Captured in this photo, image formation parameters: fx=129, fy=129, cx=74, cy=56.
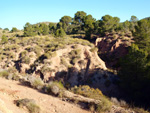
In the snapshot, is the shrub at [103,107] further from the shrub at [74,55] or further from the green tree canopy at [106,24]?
the green tree canopy at [106,24]

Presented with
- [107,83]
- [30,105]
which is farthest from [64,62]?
[30,105]

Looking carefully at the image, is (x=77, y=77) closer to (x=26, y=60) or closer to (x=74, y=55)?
(x=74, y=55)

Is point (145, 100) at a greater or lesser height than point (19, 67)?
lesser

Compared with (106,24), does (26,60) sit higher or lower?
lower

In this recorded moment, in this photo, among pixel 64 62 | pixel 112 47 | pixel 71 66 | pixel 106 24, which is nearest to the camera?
pixel 71 66

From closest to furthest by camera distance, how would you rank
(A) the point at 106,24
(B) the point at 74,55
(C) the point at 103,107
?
(C) the point at 103,107
(B) the point at 74,55
(A) the point at 106,24

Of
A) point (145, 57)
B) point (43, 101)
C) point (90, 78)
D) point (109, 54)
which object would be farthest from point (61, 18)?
point (43, 101)

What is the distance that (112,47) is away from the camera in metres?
33.1

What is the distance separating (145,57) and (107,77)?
615cm

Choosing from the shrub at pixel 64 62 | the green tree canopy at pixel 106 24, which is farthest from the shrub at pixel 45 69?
the green tree canopy at pixel 106 24

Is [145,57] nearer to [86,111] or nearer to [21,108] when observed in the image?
[86,111]

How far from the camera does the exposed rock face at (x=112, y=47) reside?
29955 millimetres

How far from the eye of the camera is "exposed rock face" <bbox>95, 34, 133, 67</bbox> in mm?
29955

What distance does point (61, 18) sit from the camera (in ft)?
209
